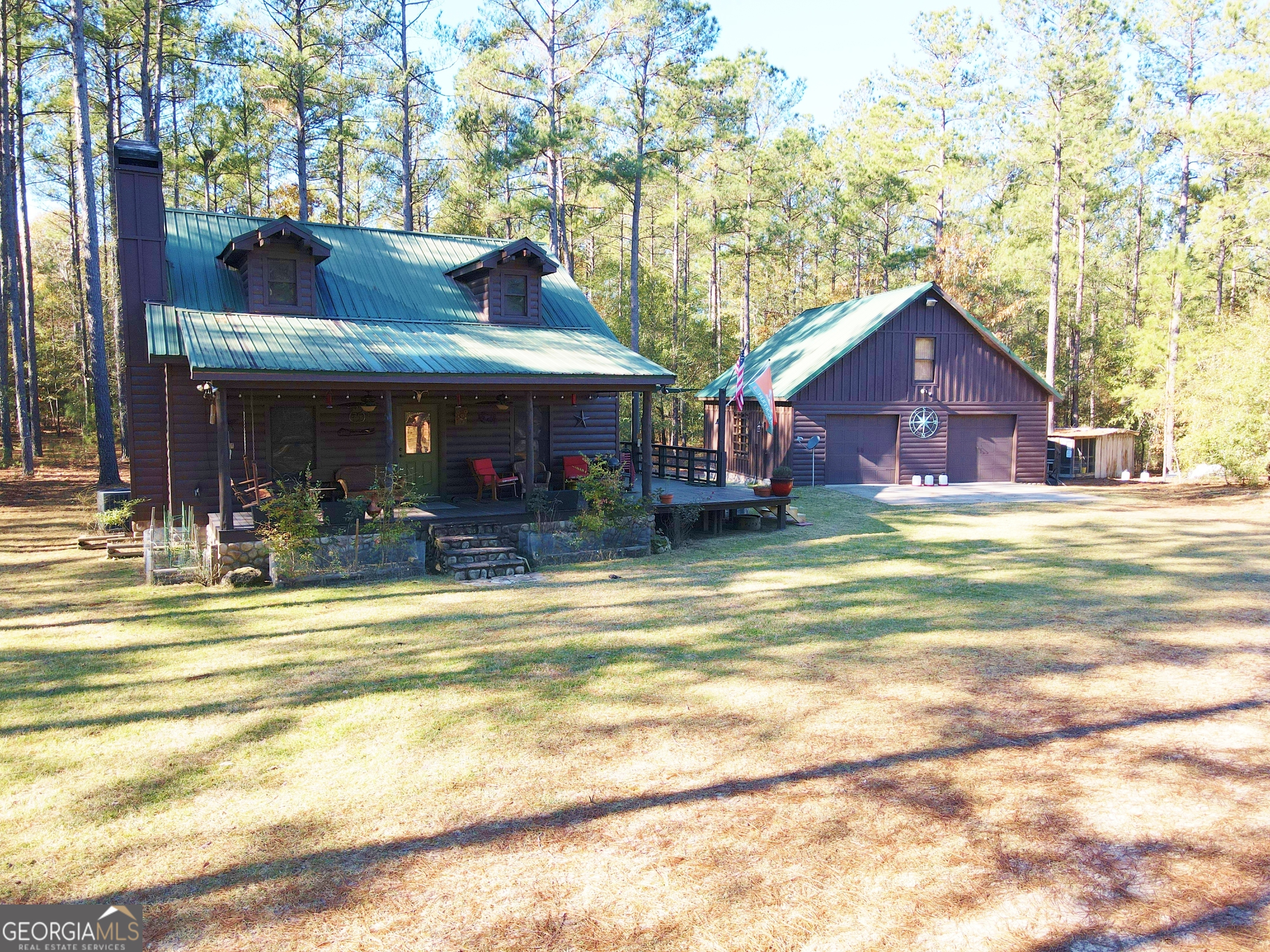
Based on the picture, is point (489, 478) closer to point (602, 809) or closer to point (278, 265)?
point (278, 265)

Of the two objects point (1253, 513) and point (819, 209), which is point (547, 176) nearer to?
point (819, 209)

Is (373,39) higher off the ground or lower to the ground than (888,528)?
higher

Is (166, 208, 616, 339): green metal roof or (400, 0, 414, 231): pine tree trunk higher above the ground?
(400, 0, 414, 231): pine tree trunk

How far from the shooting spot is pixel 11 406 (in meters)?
33.5

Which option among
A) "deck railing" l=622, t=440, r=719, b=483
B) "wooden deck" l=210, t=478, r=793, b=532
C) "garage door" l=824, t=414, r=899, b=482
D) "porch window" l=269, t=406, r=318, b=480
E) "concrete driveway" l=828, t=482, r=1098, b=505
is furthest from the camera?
"garage door" l=824, t=414, r=899, b=482

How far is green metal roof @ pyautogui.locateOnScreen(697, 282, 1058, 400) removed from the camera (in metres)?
23.4

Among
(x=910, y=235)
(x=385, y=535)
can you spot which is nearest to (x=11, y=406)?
(x=385, y=535)

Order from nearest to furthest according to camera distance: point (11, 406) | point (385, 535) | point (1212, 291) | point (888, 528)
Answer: point (385, 535) → point (888, 528) → point (11, 406) → point (1212, 291)

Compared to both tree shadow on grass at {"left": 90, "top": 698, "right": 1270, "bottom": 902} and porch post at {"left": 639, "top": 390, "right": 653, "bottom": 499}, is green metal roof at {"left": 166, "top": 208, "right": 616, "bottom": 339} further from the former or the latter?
tree shadow on grass at {"left": 90, "top": 698, "right": 1270, "bottom": 902}

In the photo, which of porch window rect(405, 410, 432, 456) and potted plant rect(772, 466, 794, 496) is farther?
potted plant rect(772, 466, 794, 496)

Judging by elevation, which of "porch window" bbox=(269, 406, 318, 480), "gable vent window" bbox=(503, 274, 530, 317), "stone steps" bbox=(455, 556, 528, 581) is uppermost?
"gable vent window" bbox=(503, 274, 530, 317)

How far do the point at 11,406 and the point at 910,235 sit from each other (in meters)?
41.1

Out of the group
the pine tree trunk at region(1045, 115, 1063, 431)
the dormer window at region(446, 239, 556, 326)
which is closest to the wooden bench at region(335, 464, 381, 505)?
the dormer window at region(446, 239, 556, 326)

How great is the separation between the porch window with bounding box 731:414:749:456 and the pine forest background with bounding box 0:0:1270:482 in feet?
18.5
